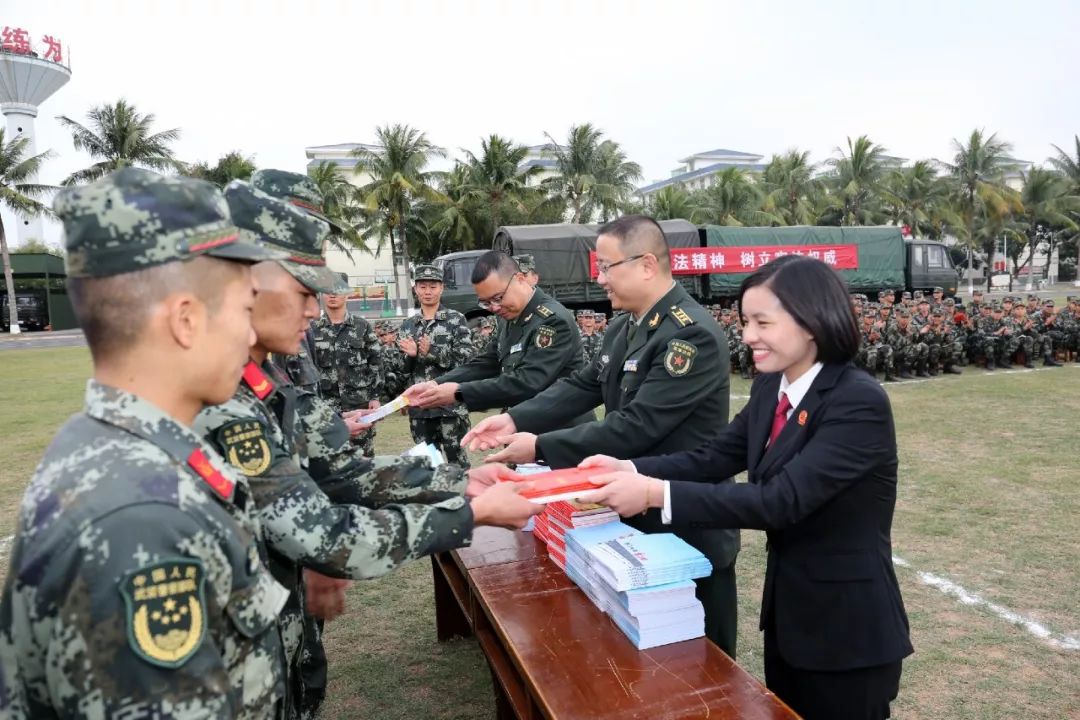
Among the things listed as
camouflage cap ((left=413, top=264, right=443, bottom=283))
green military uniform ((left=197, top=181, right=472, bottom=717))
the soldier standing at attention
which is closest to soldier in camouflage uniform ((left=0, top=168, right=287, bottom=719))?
green military uniform ((left=197, top=181, right=472, bottom=717))

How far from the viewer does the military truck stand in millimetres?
16547

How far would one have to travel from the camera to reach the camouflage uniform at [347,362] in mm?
6273

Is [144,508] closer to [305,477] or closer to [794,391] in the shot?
[305,477]

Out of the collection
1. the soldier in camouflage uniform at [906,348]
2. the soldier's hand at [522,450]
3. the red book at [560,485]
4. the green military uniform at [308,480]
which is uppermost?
the green military uniform at [308,480]

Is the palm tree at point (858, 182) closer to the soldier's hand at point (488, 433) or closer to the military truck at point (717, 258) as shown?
the military truck at point (717, 258)

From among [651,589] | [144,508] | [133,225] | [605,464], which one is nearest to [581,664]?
[651,589]

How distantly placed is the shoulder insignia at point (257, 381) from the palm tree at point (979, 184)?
150 ft

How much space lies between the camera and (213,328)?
3.53 ft

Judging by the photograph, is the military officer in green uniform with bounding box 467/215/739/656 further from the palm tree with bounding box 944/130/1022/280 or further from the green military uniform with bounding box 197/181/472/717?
the palm tree with bounding box 944/130/1022/280

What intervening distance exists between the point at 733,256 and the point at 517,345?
49.1 ft

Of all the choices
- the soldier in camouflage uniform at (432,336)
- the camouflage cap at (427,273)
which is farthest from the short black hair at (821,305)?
the camouflage cap at (427,273)

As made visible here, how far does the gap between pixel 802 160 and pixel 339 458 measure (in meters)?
40.7

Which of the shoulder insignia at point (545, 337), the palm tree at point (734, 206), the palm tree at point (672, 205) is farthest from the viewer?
the palm tree at point (734, 206)

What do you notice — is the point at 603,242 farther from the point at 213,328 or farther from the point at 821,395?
the point at 213,328
